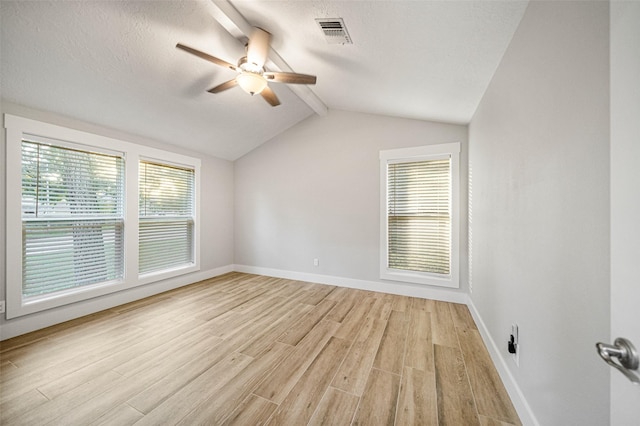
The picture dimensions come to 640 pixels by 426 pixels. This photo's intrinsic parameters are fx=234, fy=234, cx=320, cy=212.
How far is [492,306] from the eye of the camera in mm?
1991

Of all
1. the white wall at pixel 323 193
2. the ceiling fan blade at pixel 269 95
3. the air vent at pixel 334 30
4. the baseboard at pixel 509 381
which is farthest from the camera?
the white wall at pixel 323 193

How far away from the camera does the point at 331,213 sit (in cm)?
396

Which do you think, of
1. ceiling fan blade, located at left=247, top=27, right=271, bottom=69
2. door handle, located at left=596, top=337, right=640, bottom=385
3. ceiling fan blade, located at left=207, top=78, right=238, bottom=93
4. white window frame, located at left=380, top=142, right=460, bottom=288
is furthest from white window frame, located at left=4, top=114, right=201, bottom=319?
door handle, located at left=596, top=337, right=640, bottom=385

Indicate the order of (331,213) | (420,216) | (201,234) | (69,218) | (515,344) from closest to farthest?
(515,344)
(69,218)
(420,216)
(331,213)
(201,234)

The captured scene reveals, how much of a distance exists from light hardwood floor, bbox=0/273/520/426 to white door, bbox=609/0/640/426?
120 centimetres

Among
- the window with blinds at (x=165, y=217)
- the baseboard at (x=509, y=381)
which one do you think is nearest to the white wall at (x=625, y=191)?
the baseboard at (x=509, y=381)

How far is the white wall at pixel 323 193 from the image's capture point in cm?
359

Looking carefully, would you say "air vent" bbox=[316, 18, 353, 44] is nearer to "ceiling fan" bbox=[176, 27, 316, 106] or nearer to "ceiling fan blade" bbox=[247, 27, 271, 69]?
"ceiling fan" bbox=[176, 27, 316, 106]

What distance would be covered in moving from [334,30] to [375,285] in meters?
3.22

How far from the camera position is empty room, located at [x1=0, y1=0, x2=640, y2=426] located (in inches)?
36.0

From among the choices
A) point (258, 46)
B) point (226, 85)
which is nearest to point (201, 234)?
point (226, 85)

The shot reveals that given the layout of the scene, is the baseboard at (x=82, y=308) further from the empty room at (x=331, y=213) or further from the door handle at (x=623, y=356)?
the door handle at (x=623, y=356)

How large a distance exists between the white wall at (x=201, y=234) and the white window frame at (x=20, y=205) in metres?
0.05

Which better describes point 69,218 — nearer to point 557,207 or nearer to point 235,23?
point 235,23
